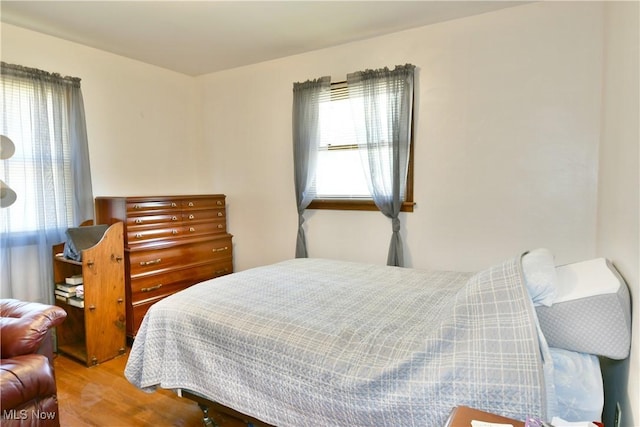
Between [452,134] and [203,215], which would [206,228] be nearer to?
[203,215]

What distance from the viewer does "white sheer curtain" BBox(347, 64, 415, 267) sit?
2908mm

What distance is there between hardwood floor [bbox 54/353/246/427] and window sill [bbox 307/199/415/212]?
186 cm

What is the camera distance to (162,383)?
179 cm

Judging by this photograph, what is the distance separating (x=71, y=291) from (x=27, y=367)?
1.33 metres

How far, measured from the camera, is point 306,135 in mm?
3357

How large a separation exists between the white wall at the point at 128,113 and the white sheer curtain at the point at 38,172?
0.19 m

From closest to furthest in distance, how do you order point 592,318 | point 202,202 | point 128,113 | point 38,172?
point 592,318, point 38,172, point 128,113, point 202,202

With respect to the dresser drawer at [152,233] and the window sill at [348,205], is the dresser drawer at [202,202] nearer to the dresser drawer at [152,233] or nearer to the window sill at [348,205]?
the dresser drawer at [152,233]

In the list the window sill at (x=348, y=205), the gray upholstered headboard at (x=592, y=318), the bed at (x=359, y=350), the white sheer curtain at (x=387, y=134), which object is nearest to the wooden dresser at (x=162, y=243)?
the window sill at (x=348, y=205)

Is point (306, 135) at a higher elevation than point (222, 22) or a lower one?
lower

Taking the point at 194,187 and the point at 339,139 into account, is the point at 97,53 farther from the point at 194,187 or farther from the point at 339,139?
the point at 339,139

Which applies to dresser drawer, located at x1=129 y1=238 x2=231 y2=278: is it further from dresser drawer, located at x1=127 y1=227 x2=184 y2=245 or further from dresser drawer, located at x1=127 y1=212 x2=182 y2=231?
dresser drawer, located at x1=127 y1=212 x2=182 y2=231

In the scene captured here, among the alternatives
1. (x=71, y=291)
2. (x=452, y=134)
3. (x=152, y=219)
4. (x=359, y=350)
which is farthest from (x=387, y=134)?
(x=71, y=291)

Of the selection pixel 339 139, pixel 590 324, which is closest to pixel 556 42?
pixel 339 139
